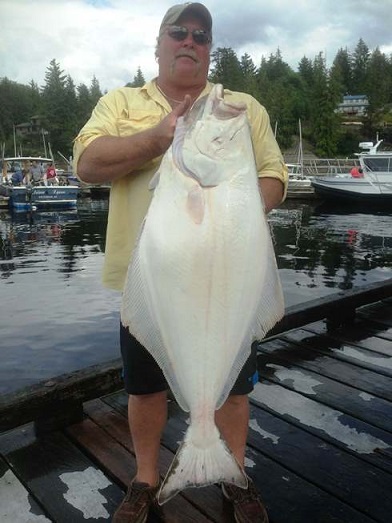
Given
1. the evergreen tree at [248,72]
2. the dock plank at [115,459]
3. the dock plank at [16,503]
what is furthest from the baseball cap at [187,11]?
the evergreen tree at [248,72]

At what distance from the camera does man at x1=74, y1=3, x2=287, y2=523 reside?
218cm

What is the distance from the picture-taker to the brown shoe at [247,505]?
229cm

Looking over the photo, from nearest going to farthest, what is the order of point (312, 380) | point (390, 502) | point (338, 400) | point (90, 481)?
point (390, 502) → point (90, 481) → point (338, 400) → point (312, 380)

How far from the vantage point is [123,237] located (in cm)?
235

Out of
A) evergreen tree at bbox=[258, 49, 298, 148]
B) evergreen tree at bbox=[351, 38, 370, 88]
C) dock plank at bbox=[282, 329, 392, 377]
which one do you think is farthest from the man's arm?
evergreen tree at bbox=[351, 38, 370, 88]

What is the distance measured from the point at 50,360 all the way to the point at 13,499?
16.5 ft

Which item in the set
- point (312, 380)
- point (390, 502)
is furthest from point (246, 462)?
point (312, 380)

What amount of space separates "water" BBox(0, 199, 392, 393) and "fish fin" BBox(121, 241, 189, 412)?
524cm

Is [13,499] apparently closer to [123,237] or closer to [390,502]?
[123,237]

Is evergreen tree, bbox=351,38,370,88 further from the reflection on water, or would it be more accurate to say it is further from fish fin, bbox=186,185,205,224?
fish fin, bbox=186,185,205,224

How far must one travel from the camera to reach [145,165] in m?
2.24

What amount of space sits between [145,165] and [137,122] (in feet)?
0.67

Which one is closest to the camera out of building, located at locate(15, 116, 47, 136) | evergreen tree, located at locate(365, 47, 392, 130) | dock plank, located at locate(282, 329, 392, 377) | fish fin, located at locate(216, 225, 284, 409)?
fish fin, located at locate(216, 225, 284, 409)

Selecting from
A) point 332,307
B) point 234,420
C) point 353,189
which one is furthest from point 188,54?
point 353,189
